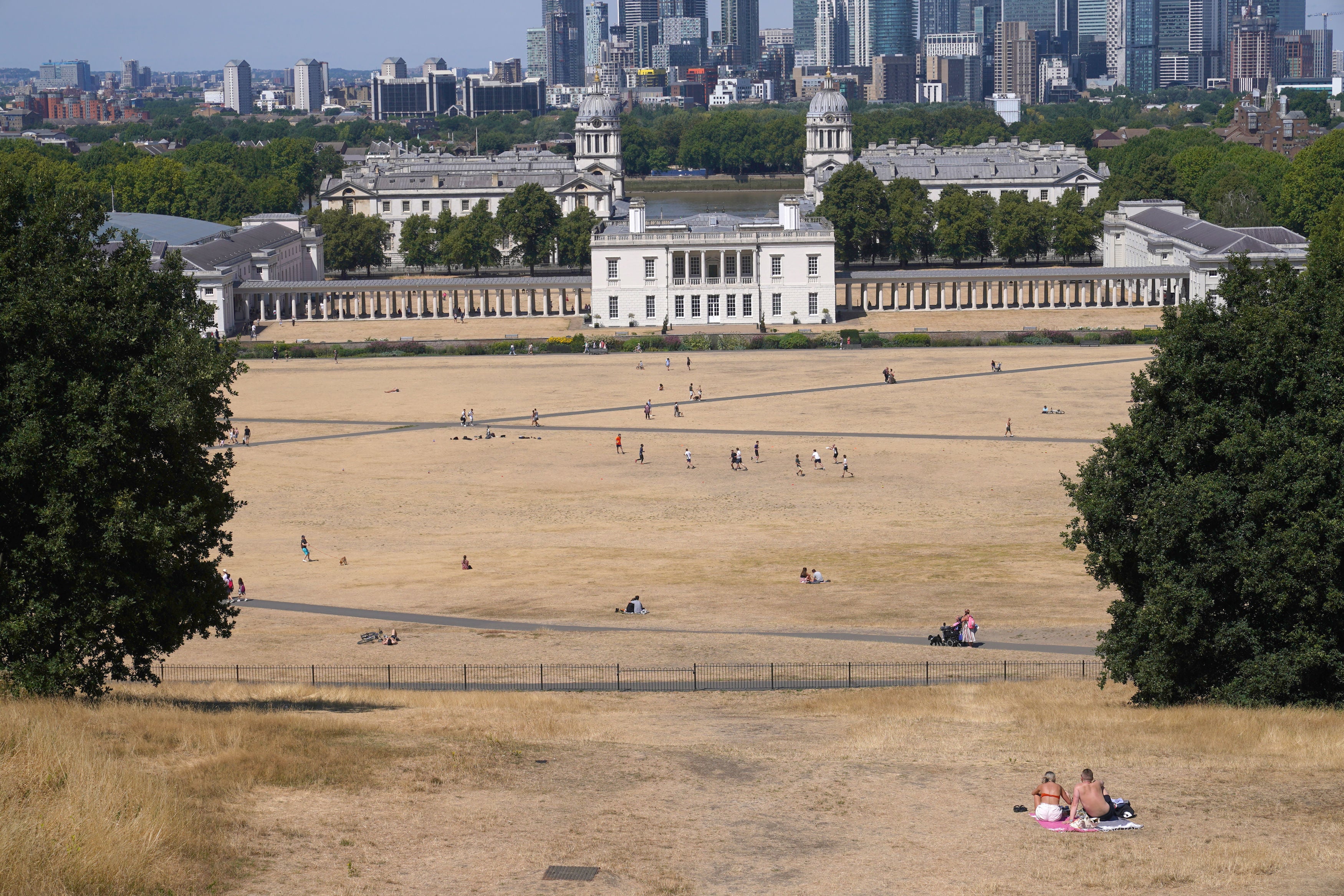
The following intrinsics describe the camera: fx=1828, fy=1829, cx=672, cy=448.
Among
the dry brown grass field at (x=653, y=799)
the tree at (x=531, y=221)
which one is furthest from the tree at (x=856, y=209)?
the dry brown grass field at (x=653, y=799)

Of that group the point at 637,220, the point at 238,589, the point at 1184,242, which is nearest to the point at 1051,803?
the point at 238,589

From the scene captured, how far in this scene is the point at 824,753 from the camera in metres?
30.2

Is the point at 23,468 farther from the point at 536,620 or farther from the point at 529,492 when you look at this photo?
the point at 529,492

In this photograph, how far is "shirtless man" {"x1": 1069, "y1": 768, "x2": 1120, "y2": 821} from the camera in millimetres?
25797

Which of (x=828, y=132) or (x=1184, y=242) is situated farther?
(x=828, y=132)

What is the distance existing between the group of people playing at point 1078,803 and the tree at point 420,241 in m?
114

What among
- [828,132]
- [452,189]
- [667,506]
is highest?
[828,132]

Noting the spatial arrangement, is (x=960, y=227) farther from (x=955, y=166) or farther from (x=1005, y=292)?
(x=955, y=166)

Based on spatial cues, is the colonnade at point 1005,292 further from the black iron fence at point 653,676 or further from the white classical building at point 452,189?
the black iron fence at point 653,676

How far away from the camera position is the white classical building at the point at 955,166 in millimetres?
152875

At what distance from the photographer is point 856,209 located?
136 m

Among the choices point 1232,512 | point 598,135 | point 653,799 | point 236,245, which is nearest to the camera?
point 653,799

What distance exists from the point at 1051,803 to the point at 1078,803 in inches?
14.5

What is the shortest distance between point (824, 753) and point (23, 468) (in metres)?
14.6
